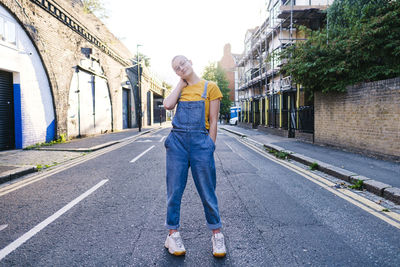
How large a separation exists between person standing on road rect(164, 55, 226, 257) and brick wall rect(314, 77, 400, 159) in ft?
24.2

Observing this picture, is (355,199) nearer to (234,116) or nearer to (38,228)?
(38,228)

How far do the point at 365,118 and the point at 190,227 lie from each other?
8295 mm

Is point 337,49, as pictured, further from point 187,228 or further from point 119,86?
point 119,86

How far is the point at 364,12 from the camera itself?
10.6 metres

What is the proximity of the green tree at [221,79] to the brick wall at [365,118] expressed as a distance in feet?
128

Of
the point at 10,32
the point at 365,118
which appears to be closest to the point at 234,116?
the point at 365,118

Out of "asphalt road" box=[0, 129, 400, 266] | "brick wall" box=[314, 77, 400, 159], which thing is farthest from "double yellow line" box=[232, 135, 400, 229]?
"brick wall" box=[314, 77, 400, 159]

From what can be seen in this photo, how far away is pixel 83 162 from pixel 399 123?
904 centimetres

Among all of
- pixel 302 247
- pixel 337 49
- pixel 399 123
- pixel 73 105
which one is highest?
pixel 337 49

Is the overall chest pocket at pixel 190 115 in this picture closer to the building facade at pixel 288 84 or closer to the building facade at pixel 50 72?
the building facade at pixel 50 72

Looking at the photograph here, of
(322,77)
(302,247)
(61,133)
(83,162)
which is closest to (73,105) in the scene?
(61,133)

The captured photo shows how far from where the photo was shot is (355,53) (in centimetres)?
1020

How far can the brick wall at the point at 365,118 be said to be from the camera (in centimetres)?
813

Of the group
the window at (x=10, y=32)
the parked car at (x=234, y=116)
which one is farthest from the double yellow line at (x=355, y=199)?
the parked car at (x=234, y=116)
